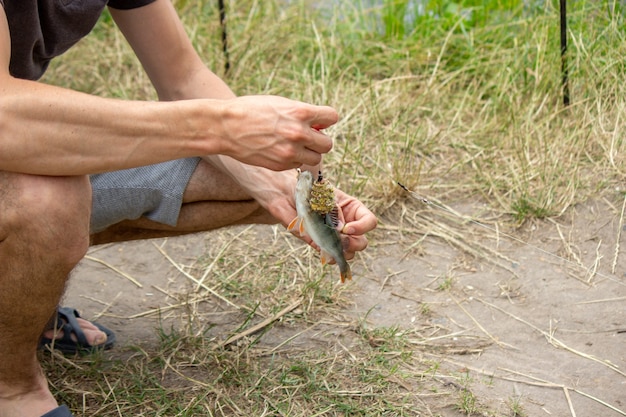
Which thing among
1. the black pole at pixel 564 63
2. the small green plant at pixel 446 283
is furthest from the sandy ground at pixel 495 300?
the black pole at pixel 564 63

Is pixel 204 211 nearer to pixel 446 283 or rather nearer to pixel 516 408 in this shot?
pixel 446 283

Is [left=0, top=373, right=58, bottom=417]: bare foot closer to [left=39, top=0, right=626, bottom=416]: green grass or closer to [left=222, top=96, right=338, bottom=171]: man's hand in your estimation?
[left=39, top=0, right=626, bottom=416]: green grass

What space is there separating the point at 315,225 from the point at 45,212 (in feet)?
2.26

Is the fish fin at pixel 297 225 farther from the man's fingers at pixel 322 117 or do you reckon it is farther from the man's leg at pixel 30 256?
the man's leg at pixel 30 256

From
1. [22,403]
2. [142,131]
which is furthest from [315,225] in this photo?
[22,403]

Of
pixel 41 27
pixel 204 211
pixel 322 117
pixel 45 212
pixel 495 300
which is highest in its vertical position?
pixel 41 27

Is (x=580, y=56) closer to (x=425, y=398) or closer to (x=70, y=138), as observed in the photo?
(x=425, y=398)

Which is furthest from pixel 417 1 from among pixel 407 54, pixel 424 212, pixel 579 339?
pixel 579 339

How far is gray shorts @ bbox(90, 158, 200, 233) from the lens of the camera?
2.67 meters

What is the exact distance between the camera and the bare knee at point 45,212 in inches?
83.5

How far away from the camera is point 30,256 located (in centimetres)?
218

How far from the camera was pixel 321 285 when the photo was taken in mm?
3258

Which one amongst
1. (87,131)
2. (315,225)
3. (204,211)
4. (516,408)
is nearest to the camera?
(87,131)

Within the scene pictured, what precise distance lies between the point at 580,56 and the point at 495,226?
1.13 meters
